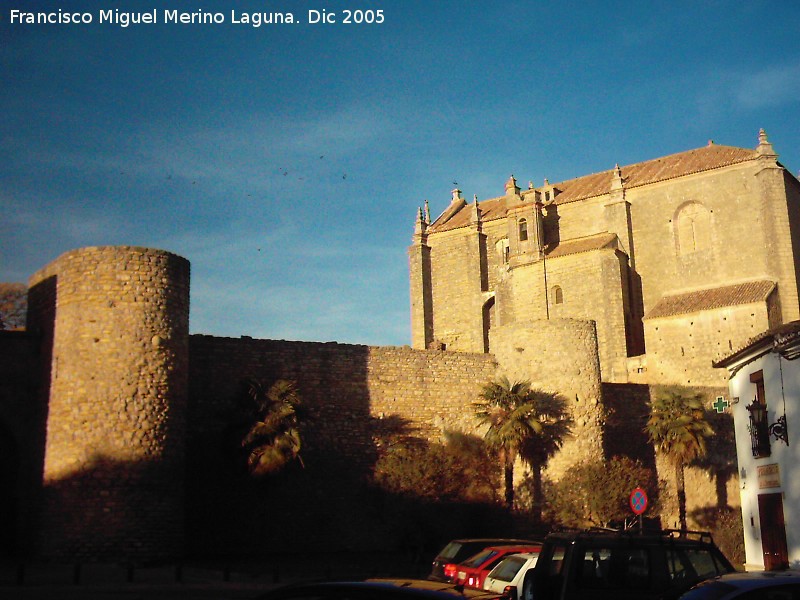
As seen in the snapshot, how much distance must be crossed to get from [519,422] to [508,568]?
50.5 feet

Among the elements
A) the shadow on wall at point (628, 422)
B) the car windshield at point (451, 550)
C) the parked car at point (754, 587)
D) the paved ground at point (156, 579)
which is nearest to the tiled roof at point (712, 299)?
the shadow on wall at point (628, 422)

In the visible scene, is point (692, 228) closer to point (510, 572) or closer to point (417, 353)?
point (417, 353)

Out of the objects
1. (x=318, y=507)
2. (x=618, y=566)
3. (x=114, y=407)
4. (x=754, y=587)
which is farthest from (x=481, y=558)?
(x=318, y=507)

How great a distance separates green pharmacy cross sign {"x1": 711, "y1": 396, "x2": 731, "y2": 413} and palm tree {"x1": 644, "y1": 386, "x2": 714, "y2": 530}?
2136mm

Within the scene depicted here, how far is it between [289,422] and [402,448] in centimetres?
506

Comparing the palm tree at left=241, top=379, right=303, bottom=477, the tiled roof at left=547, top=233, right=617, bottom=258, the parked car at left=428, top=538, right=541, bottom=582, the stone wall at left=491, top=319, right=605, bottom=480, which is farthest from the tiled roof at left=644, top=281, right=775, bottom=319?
the parked car at left=428, top=538, right=541, bottom=582

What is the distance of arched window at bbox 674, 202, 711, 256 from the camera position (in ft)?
151

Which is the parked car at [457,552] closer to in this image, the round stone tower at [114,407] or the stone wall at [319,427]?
the round stone tower at [114,407]

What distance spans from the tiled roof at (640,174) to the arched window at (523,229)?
221 cm

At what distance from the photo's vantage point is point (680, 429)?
32656 millimetres

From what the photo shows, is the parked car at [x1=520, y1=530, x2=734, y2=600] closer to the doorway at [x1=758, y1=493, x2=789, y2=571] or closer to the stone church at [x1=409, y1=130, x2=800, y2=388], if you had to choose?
the doorway at [x1=758, y1=493, x2=789, y2=571]

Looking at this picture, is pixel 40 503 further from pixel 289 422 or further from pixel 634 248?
pixel 634 248

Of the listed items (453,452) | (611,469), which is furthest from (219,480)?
(611,469)

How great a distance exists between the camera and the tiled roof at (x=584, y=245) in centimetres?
4609
